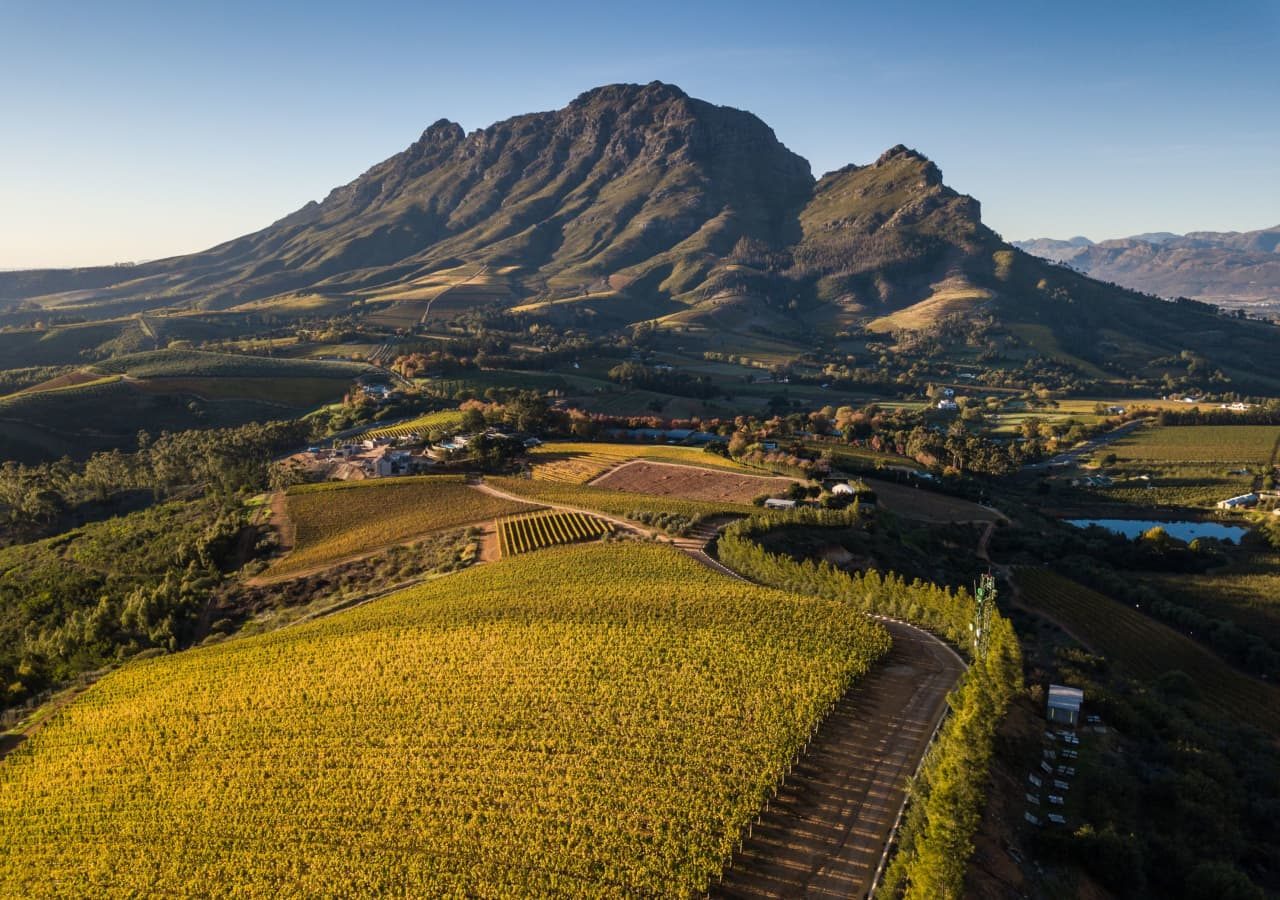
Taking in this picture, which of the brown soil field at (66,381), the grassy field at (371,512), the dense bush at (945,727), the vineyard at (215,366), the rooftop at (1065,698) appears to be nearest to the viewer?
the dense bush at (945,727)

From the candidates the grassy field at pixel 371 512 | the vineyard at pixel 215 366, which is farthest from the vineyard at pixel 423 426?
the vineyard at pixel 215 366

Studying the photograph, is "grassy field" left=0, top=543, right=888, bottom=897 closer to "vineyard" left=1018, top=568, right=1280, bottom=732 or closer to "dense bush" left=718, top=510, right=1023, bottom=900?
"dense bush" left=718, top=510, right=1023, bottom=900

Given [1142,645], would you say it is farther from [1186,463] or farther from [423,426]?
[423,426]

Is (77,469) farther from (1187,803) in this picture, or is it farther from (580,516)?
(1187,803)

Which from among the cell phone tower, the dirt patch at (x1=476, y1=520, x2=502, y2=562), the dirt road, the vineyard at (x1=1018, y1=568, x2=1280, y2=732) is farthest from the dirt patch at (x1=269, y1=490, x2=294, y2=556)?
the vineyard at (x1=1018, y1=568, x2=1280, y2=732)

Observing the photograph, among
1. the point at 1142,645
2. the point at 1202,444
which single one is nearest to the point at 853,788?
the point at 1142,645

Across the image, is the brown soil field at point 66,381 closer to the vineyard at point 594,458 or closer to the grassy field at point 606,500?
the vineyard at point 594,458
